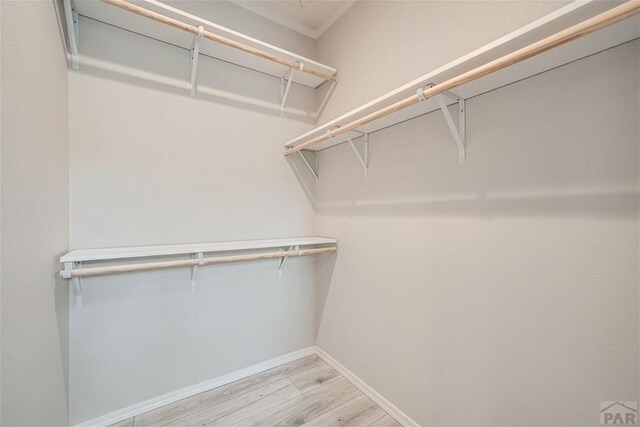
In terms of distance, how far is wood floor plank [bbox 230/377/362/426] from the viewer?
1.49 metres

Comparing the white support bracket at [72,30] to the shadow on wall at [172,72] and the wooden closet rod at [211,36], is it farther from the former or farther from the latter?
the wooden closet rod at [211,36]

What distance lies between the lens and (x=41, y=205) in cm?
101

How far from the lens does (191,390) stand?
1.70 meters

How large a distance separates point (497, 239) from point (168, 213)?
70.7 inches

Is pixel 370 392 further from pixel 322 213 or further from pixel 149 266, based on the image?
pixel 149 266

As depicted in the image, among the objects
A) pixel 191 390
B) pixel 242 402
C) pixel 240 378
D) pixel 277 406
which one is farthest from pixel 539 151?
pixel 191 390

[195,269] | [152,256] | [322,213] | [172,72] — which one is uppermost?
[172,72]

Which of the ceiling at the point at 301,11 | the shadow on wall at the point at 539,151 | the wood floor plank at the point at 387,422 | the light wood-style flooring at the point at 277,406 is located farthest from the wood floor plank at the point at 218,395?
the ceiling at the point at 301,11

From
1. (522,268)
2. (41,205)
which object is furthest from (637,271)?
(41,205)

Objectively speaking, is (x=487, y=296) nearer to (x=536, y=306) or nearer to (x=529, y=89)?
(x=536, y=306)

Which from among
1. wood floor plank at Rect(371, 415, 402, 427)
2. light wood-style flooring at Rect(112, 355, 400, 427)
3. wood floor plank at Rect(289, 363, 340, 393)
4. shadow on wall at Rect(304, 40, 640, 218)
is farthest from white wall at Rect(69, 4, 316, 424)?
shadow on wall at Rect(304, 40, 640, 218)

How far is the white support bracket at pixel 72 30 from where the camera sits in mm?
1265

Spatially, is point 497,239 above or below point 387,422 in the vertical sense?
above

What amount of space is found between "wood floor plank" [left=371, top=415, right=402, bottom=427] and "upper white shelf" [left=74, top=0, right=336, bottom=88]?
7.65ft
